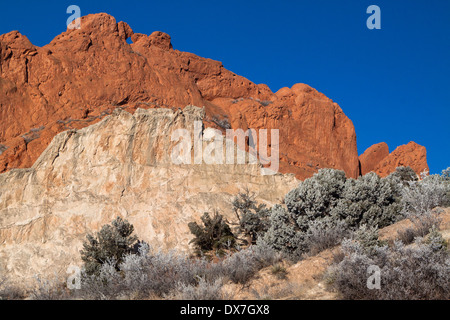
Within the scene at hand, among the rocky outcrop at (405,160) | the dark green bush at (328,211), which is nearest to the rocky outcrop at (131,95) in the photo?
the rocky outcrop at (405,160)

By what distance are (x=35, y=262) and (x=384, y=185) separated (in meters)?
16.4

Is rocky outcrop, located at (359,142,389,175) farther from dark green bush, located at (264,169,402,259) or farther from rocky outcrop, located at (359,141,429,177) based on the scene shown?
dark green bush, located at (264,169,402,259)

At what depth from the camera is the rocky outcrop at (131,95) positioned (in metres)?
49.4

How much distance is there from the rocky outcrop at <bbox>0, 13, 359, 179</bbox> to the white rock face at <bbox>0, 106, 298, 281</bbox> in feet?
72.3

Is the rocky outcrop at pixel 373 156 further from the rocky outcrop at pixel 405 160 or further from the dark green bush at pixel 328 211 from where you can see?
the dark green bush at pixel 328 211

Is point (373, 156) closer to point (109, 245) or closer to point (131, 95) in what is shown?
point (131, 95)

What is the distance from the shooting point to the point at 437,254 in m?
7.77

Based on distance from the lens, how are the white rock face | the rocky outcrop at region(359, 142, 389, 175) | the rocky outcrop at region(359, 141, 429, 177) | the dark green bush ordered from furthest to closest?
the rocky outcrop at region(359, 142, 389, 175)
the rocky outcrop at region(359, 141, 429, 177)
the white rock face
the dark green bush

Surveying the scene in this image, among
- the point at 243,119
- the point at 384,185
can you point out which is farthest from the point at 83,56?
the point at 384,185

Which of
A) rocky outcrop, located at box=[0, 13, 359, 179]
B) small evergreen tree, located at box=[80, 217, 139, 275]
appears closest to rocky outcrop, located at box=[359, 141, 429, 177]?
rocky outcrop, located at box=[0, 13, 359, 179]

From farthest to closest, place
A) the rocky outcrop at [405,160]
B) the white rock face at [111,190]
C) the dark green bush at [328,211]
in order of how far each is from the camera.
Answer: the rocky outcrop at [405,160] < the white rock face at [111,190] < the dark green bush at [328,211]

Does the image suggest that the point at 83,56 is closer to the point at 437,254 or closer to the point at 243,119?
the point at 243,119

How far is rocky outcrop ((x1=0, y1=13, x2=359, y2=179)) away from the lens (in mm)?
49375

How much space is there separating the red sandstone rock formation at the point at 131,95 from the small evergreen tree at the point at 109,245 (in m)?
27.7
